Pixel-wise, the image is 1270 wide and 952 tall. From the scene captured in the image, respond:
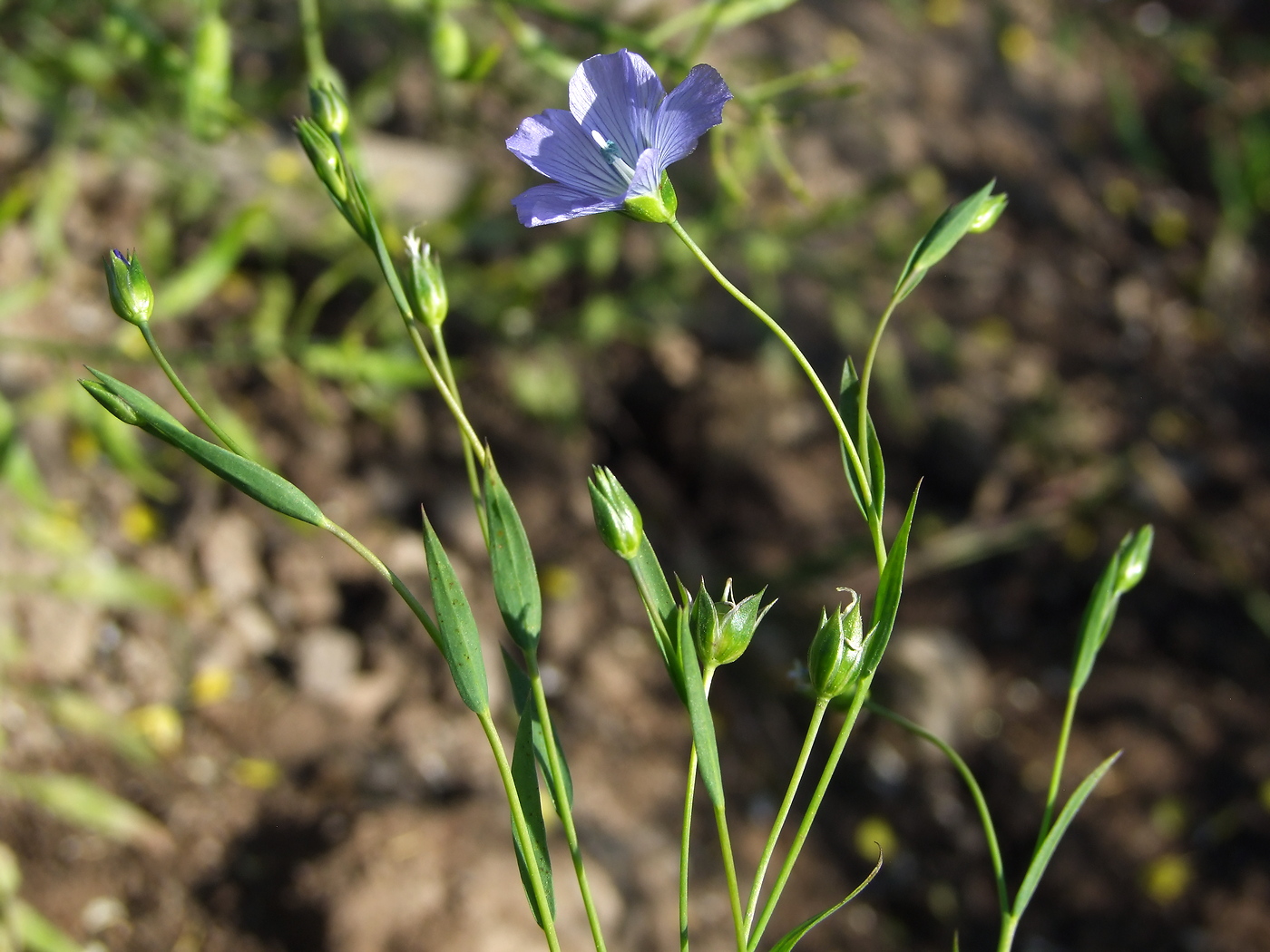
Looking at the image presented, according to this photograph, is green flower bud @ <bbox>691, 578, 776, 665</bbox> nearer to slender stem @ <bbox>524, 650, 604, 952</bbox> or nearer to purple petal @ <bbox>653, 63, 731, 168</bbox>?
slender stem @ <bbox>524, 650, 604, 952</bbox>

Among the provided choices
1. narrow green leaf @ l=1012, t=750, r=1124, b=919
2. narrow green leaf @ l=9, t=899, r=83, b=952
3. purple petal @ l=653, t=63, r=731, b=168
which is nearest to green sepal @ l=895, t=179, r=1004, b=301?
purple petal @ l=653, t=63, r=731, b=168

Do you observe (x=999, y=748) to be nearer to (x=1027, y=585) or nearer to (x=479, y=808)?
(x=1027, y=585)

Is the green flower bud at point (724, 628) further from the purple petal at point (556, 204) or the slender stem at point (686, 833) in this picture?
the purple petal at point (556, 204)

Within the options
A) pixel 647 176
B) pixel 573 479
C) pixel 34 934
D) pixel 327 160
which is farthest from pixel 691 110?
pixel 573 479

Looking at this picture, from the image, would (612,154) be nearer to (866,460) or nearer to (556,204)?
(556,204)

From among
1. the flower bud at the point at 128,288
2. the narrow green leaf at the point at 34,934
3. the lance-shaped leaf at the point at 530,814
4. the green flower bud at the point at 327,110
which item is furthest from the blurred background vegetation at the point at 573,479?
the lance-shaped leaf at the point at 530,814
